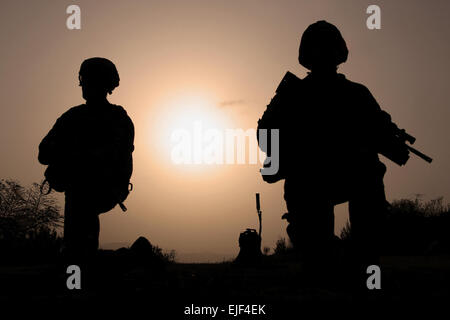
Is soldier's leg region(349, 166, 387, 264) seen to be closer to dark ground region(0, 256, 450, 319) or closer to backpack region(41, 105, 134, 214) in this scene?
dark ground region(0, 256, 450, 319)

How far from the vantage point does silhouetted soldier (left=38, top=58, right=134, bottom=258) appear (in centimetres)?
452

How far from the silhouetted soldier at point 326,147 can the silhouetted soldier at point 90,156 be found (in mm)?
1375

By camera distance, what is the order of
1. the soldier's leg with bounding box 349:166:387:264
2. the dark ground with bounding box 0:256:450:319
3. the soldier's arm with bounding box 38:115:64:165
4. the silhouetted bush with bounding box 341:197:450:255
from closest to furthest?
the dark ground with bounding box 0:256:450:319 < the soldier's leg with bounding box 349:166:387:264 < the soldier's arm with bounding box 38:115:64:165 < the silhouetted bush with bounding box 341:197:450:255

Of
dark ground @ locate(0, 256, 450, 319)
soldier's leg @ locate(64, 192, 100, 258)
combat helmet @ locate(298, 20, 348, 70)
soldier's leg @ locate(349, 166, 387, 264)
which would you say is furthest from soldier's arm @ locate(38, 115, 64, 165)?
soldier's leg @ locate(349, 166, 387, 264)

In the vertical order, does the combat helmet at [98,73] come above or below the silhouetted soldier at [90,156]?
above

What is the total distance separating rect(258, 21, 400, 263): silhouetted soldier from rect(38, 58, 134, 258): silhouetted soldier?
4.51 feet

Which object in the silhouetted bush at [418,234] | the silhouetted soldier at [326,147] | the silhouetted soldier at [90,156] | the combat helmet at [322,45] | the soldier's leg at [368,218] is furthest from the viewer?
the silhouetted bush at [418,234]

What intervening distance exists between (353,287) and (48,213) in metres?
11.0

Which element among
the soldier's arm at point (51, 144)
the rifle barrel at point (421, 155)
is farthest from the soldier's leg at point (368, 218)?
the soldier's arm at point (51, 144)

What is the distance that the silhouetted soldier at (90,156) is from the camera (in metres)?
4.52

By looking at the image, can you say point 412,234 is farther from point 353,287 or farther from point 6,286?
point 6,286

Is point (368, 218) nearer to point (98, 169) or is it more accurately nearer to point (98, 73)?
point (98, 169)

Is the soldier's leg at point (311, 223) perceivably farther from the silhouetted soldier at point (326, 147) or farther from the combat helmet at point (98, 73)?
the combat helmet at point (98, 73)

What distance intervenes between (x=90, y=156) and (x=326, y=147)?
204cm
